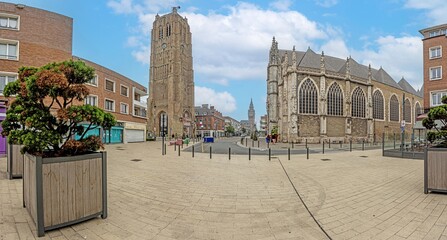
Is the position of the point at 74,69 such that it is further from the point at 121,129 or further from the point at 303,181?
the point at 121,129

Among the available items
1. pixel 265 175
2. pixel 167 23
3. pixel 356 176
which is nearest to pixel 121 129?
pixel 265 175

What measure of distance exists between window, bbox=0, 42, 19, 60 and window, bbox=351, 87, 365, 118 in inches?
1945

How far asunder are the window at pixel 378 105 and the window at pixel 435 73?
73.8 feet

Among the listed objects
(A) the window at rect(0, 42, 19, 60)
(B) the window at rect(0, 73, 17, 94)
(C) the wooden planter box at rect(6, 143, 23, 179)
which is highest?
(A) the window at rect(0, 42, 19, 60)

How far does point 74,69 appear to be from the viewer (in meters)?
4.72

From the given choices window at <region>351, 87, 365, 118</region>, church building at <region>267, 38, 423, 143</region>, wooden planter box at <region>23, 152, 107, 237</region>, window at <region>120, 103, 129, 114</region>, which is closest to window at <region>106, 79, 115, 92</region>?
window at <region>120, 103, 129, 114</region>

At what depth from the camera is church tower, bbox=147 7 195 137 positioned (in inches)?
2803

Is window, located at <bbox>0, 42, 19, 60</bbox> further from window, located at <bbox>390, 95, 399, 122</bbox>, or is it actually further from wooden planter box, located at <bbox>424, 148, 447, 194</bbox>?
window, located at <bbox>390, 95, 399, 122</bbox>

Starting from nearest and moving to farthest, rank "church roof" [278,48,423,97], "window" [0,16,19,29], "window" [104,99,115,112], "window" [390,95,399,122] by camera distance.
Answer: "window" [0,16,19,29], "window" [104,99,115,112], "church roof" [278,48,423,97], "window" [390,95,399,122]

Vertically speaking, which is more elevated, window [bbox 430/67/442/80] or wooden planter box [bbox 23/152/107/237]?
window [bbox 430/67/442/80]

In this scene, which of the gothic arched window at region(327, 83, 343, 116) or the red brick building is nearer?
the red brick building

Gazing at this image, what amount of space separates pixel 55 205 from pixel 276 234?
3731 millimetres

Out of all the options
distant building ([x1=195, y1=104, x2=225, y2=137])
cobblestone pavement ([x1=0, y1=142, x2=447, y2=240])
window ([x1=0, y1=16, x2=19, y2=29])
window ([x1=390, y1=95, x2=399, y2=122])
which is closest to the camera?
cobblestone pavement ([x1=0, y1=142, x2=447, y2=240])

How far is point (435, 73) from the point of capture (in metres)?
27.2
